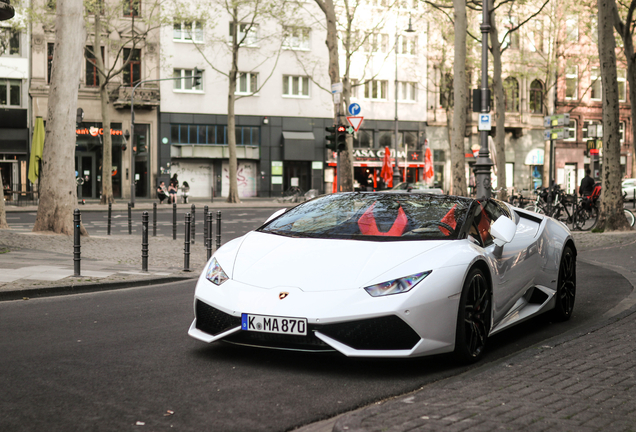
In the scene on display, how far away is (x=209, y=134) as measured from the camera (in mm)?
47094

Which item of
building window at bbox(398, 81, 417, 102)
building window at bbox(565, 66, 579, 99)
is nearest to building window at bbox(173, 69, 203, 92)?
building window at bbox(398, 81, 417, 102)

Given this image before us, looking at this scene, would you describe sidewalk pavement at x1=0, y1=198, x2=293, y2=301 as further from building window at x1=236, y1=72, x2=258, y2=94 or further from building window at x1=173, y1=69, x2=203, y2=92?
building window at x1=236, y1=72, x2=258, y2=94

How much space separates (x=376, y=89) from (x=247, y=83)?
9.69m

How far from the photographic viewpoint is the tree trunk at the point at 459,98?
2334 centimetres

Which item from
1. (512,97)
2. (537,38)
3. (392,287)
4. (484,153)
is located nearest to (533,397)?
(392,287)

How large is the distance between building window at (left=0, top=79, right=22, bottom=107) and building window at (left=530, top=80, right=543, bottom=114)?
121 ft

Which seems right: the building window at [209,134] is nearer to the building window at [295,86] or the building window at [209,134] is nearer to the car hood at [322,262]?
the building window at [295,86]

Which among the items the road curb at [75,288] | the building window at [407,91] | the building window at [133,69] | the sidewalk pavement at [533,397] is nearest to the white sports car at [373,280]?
the sidewalk pavement at [533,397]

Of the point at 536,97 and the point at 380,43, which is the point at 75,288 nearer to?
the point at 380,43

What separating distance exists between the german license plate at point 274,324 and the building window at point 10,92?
138ft

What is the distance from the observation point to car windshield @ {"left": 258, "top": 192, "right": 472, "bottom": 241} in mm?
5469

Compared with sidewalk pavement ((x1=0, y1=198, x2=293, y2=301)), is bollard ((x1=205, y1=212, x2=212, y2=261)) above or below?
above

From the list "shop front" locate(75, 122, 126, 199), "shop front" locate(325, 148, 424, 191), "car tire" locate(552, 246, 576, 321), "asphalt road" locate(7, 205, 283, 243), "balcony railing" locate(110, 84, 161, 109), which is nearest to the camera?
"car tire" locate(552, 246, 576, 321)

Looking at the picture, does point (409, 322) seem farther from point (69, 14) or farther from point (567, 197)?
point (567, 197)
